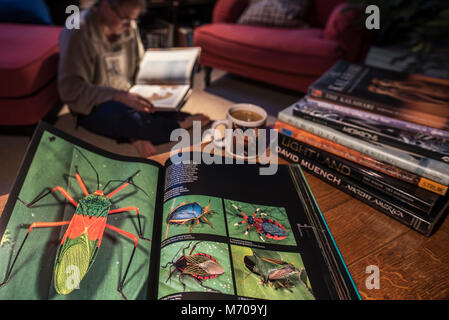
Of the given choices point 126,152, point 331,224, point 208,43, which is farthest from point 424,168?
point 208,43

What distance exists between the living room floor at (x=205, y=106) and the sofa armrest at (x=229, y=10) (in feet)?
1.48

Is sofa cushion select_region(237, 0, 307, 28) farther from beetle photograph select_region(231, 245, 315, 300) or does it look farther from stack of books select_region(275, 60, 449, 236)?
beetle photograph select_region(231, 245, 315, 300)

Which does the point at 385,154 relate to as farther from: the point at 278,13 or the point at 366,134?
the point at 278,13

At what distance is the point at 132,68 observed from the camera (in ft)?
5.38

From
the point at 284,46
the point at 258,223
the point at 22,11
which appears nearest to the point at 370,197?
the point at 258,223

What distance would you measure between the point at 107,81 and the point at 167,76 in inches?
13.0

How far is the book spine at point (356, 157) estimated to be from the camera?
54 cm

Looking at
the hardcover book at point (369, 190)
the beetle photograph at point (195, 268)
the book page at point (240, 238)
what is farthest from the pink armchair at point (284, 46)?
the beetle photograph at point (195, 268)

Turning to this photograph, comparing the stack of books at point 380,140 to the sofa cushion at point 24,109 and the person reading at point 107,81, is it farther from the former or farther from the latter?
the sofa cushion at point 24,109

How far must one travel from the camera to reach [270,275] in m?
0.46

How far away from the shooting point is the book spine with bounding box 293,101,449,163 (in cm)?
57

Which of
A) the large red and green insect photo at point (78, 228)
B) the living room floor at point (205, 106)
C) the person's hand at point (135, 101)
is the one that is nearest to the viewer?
the large red and green insect photo at point (78, 228)
